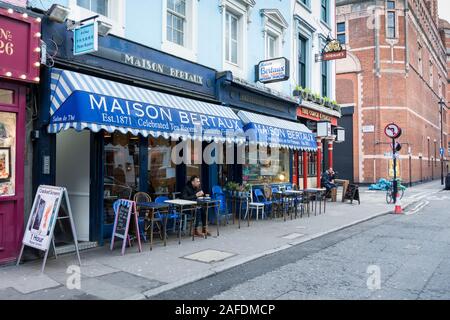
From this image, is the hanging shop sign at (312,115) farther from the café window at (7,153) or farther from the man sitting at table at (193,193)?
the café window at (7,153)

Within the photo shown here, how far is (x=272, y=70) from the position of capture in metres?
13.0

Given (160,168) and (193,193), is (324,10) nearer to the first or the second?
(160,168)

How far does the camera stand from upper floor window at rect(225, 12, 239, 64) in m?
12.5

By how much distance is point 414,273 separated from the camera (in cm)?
639

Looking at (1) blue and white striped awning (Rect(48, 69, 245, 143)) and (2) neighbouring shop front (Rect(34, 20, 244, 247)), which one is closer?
(1) blue and white striped awning (Rect(48, 69, 245, 143))

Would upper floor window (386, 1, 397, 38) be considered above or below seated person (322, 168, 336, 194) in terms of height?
above

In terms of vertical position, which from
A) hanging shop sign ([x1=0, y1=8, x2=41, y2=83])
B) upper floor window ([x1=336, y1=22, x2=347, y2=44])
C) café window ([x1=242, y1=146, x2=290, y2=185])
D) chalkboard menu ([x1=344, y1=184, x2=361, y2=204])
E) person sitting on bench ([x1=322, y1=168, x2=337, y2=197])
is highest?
upper floor window ([x1=336, y1=22, x2=347, y2=44])

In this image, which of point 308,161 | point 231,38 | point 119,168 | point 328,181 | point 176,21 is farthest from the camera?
point 308,161

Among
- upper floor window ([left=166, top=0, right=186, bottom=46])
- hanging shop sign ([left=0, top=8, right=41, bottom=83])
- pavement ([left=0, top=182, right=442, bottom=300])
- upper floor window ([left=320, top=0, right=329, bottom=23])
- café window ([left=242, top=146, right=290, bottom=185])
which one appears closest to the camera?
pavement ([left=0, top=182, right=442, bottom=300])

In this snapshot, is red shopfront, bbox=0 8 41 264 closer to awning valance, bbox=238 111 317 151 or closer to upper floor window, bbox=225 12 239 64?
awning valance, bbox=238 111 317 151

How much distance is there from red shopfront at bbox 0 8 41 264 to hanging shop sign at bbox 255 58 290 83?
25.2 ft

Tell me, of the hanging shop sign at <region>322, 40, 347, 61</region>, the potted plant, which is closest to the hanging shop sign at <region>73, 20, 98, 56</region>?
the potted plant

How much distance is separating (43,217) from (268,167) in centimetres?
982

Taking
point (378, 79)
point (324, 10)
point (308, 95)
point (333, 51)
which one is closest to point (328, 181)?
point (308, 95)
